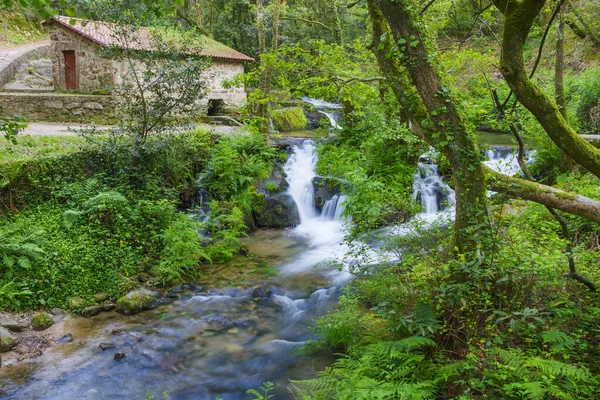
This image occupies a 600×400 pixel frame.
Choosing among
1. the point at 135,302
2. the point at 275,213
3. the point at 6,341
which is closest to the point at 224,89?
the point at 275,213

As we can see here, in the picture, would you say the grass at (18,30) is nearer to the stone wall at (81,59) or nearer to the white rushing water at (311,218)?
the stone wall at (81,59)

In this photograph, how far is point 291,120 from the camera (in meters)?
20.2

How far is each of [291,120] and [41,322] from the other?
1535 centimetres

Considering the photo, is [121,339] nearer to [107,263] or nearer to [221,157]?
[107,263]

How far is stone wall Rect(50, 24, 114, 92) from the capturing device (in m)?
16.7

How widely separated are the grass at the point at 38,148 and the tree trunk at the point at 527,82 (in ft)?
27.3

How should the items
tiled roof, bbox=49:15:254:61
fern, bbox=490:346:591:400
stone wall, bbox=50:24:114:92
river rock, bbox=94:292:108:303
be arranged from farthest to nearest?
stone wall, bbox=50:24:114:92
tiled roof, bbox=49:15:254:61
river rock, bbox=94:292:108:303
fern, bbox=490:346:591:400

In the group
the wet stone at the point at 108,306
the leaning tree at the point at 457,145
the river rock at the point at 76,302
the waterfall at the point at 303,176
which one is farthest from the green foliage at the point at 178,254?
the leaning tree at the point at 457,145

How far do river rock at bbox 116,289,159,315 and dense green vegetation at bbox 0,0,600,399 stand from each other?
0.33 meters

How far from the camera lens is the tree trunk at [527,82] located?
3.55 metres

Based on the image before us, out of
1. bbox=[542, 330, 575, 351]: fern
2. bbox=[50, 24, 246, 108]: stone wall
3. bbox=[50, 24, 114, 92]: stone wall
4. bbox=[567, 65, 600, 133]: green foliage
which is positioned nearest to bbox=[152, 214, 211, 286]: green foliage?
bbox=[542, 330, 575, 351]: fern

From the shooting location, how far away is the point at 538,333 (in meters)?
4.18

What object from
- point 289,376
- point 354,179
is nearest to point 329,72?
point 354,179

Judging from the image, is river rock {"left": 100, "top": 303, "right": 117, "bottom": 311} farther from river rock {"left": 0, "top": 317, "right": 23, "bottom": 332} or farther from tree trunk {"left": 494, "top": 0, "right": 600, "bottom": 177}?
tree trunk {"left": 494, "top": 0, "right": 600, "bottom": 177}
